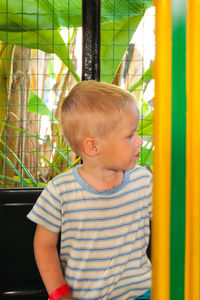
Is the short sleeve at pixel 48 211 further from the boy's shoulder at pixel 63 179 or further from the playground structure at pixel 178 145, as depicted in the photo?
the playground structure at pixel 178 145

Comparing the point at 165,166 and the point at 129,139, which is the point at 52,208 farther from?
the point at 165,166

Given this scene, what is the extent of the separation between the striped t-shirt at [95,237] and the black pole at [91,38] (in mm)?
310

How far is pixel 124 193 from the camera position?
29.5 inches

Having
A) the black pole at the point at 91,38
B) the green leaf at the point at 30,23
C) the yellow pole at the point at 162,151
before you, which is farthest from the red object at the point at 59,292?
the green leaf at the point at 30,23

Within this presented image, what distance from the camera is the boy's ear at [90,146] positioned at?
2.25 ft

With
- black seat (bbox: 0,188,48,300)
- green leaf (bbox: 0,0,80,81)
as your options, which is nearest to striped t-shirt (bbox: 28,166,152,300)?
black seat (bbox: 0,188,48,300)

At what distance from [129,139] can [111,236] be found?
0.19m

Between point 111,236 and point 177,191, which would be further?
point 111,236

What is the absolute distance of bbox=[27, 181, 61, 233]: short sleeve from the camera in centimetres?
73

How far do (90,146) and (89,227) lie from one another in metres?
0.15

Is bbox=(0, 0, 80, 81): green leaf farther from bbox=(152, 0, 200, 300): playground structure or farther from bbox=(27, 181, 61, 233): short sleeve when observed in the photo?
bbox=(152, 0, 200, 300): playground structure

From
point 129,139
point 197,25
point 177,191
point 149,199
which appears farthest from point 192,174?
point 149,199

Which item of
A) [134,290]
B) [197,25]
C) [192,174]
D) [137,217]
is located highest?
[197,25]

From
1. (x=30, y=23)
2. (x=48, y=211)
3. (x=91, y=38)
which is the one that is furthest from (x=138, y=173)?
(x=30, y=23)
